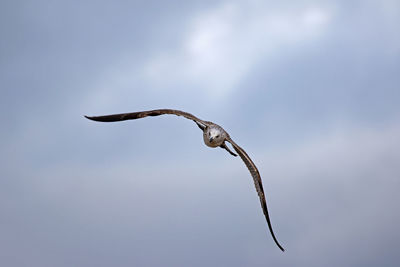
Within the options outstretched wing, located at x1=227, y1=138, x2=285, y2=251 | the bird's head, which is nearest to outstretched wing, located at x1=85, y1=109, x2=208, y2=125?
the bird's head

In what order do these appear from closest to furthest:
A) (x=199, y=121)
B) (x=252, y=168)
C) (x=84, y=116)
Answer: (x=84, y=116), (x=199, y=121), (x=252, y=168)

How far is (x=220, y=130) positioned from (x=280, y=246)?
689cm

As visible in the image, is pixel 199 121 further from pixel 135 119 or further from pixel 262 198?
pixel 262 198

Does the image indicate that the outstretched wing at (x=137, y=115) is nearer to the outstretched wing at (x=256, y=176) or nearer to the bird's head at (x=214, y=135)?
the bird's head at (x=214, y=135)

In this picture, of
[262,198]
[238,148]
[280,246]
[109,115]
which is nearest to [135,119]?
[109,115]

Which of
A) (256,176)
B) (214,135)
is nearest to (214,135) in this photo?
(214,135)

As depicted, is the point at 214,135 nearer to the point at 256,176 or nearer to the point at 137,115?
the point at 256,176

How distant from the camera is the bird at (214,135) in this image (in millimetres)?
23422

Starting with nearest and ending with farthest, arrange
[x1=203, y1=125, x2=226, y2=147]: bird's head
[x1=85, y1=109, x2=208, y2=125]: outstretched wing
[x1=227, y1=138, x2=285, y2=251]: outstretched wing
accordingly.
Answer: [x1=85, y1=109, x2=208, y2=125]: outstretched wing, [x1=203, y1=125, x2=226, y2=147]: bird's head, [x1=227, y1=138, x2=285, y2=251]: outstretched wing

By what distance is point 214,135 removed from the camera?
998 inches

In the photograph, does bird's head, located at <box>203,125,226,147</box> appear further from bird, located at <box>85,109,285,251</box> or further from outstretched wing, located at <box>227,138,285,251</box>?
outstretched wing, located at <box>227,138,285,251</box>

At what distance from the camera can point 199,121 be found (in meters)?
24.5

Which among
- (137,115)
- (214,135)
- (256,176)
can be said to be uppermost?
(214,135)

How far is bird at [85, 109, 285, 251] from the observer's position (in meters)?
23.4
